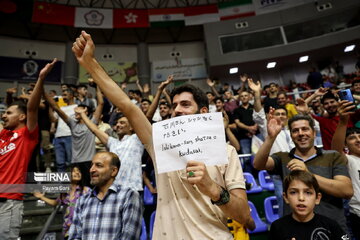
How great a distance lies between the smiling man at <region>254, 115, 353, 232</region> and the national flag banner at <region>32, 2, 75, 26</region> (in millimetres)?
13544

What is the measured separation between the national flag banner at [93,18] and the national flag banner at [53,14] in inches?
11.4

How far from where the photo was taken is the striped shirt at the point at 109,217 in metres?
2.03

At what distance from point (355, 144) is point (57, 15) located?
1394cm

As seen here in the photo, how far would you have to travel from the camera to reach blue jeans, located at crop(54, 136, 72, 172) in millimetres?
4266

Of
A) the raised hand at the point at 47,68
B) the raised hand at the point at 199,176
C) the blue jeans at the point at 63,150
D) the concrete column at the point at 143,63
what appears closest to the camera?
the raised hand at the point at 199,176

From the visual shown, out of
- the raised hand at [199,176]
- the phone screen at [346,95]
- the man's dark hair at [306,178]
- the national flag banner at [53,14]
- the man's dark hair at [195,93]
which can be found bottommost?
the man's dark hair at [306,178]

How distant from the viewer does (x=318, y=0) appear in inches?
526

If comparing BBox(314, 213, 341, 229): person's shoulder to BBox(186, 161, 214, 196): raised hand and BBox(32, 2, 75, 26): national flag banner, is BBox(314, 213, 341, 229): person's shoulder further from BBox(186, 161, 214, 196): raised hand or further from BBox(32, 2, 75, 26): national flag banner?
BBox(32, 2, 75, 26): national flag banner

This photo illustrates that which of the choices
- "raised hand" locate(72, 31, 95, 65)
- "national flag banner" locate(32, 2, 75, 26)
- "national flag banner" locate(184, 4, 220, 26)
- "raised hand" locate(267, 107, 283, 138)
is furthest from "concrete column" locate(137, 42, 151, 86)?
"raised hand" locate(72, 31, 95, 65)

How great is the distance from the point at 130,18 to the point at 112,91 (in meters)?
13.9

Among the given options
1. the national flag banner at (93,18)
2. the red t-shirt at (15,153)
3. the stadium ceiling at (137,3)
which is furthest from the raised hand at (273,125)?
the stadium ceiling at (137,3)

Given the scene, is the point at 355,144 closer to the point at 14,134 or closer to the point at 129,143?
the point at 129,143

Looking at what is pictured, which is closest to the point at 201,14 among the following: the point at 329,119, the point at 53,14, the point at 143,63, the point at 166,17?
the point at 166,17

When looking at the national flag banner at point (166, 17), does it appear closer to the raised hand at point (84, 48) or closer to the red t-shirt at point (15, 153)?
the red t-shirt at point (15, 153)
